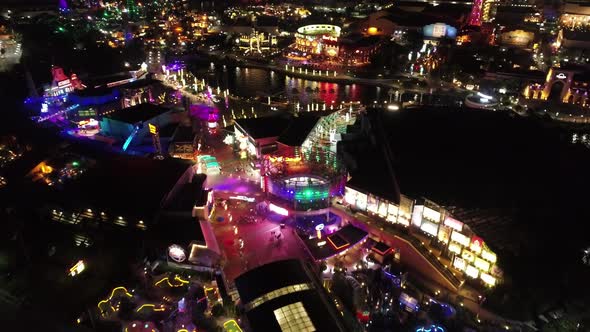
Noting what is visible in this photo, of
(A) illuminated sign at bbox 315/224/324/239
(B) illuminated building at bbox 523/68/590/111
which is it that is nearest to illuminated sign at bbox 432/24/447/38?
(B) illuminated building at bbox 523/68/590/111

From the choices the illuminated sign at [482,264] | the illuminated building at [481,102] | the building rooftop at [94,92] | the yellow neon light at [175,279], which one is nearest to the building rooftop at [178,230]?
the yellow neon light at [175,279]

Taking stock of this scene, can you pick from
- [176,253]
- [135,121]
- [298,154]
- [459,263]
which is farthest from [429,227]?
[135,121]

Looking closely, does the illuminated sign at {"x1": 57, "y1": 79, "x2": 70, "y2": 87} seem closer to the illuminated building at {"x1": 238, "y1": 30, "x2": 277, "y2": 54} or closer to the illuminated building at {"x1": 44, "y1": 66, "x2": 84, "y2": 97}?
the illuminated building at {"x1": 44, "y1": 66, "x2": 84, "y2": 97}

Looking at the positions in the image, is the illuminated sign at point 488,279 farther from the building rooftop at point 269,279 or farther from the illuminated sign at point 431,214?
the building rooftop at point 269,279

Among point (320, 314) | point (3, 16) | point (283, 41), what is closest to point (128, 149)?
point (320, 314)

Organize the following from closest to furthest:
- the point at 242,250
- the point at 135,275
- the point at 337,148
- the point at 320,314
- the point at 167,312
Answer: the point at 320,314 → the point at 167,312 → the point at 135,275 → the point at 242,250 → the point at 337,148

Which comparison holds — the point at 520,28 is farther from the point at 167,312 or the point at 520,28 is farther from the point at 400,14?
the point at 167,312
